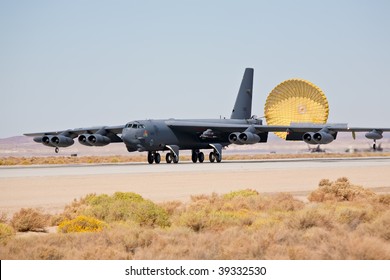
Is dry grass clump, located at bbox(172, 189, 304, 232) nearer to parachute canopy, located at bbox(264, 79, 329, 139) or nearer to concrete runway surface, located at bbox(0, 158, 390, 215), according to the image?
concrete runway surface, located at bbox(0, 158, 390, 215)

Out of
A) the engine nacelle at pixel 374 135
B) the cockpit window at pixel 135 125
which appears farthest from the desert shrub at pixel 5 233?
the engine nacelle at pixel 374 135

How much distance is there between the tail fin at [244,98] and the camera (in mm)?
62875

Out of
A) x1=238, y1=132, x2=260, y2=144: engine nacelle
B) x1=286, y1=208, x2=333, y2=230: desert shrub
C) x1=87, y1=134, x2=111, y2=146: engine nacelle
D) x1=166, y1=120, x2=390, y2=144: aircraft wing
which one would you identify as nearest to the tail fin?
x1=166, y1=120, x2=390, y2=144: aircraft wing

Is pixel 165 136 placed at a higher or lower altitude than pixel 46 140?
higher

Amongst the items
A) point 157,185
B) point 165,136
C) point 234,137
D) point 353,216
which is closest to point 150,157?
point 165,136

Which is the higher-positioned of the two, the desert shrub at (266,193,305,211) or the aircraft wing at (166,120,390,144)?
the aircraft wing at (166,120,390,144)

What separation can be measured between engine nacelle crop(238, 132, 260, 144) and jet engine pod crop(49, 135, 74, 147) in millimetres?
13030

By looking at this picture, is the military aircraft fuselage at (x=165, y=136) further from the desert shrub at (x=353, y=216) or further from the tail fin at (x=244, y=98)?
the desert shrub at (x=353, y=216)

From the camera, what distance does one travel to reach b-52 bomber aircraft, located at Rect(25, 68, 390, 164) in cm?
5134

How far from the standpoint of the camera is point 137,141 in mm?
50438

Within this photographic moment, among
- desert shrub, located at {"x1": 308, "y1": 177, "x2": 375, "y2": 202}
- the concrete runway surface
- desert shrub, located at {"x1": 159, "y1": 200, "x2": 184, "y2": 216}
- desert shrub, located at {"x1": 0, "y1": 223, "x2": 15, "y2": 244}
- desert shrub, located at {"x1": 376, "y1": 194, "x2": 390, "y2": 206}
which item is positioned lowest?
the concrete runway surface

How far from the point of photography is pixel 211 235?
1388cm

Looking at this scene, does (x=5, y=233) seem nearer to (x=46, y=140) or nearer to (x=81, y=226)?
(x=81, y=226)

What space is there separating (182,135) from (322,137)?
34.4 feet
